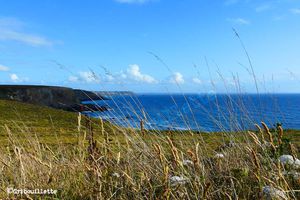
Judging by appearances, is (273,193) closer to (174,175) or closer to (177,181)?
(177,181)

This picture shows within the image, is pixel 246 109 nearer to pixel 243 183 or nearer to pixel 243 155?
pixel 243 155

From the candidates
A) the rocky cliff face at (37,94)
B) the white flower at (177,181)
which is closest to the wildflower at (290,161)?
the white flower at (177,181)

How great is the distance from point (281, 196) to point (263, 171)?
715 millimetres

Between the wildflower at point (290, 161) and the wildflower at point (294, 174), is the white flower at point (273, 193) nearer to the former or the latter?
the wildflower at point (294, 174)

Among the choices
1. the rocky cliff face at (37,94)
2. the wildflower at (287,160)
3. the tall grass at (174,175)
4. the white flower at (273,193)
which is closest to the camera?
the white flower at (273,193)

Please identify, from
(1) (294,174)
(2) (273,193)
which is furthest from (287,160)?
(2) (273,193)

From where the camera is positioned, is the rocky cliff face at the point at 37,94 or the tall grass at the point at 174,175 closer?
the tall grass at the point at 174,175

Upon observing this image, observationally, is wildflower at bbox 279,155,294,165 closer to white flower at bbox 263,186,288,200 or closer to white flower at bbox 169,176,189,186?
white flower at bbox 263,186,288,200

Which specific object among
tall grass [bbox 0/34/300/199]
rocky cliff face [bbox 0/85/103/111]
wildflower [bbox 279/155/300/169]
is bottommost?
tall grass [bbox 0/34/300/199]

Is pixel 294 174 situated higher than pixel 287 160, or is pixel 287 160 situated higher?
pixel 287 160

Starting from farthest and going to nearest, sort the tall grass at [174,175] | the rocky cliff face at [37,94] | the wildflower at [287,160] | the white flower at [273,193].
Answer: the rocky cliff face at [37,94] < the wildflower at [287,160] < the tall grass at [174,175] < the white flower at [273,193]

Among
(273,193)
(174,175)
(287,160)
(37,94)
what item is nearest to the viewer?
(273,193)

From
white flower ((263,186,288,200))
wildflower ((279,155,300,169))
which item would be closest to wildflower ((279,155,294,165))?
wildflower ((279,155,300,169))

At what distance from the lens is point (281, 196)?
3.03 metres
